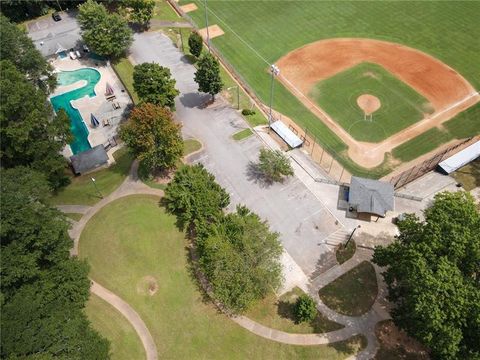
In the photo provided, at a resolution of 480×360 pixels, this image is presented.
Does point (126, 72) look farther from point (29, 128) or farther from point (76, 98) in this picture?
point (29, 128)

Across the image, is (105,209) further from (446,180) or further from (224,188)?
(446,180)

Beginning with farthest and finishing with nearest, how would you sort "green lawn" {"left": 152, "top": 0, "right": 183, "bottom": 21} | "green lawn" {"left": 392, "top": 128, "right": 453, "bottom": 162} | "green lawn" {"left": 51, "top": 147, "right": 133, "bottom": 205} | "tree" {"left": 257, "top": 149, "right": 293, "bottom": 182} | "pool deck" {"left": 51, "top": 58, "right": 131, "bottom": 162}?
"green lawn" {"left": 152, "top": 0, "right": 183, "bottom": 21} < "pool deck" {"left": 51, "top": 58, "right": 131, "bottom": 162} < "green lawn" {"left": 392, "top": 128, "right": 453, "bottom": 162} < "green lawn" {"left": 51, "top": 147, "right": 133, "bottom": 205} < "tree" {"left": 257, "top": 149, "right": 293, "bottom": 182}

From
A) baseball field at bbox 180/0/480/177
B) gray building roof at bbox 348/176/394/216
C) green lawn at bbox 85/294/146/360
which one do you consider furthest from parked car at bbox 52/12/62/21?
gray building roof at bbox 348/176/394/216

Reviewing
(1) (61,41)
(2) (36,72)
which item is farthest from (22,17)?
(2) (36,72)

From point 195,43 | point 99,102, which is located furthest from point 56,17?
point 195,43

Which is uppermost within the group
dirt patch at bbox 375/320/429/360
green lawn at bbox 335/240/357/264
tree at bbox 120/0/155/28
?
tree at bbox 120/0/155/28

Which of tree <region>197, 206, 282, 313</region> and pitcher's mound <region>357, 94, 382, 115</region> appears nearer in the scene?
tree <region>197, 206, 282, 313</region>

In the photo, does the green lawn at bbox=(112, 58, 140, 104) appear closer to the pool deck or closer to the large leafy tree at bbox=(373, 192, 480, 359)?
the pool deck
